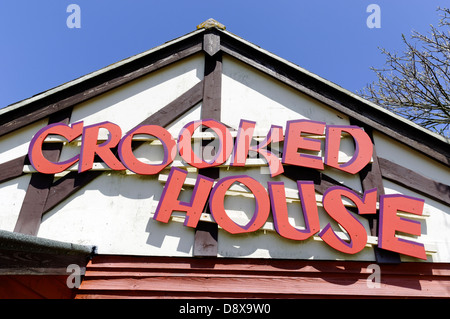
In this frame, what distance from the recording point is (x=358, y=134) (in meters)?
4.81

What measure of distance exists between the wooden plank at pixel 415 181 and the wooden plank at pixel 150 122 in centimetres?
316

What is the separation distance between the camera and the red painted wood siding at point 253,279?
13.1 ft

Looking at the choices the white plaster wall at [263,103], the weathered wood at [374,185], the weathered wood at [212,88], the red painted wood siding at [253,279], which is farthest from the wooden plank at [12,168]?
the weathered wood at [374,185]

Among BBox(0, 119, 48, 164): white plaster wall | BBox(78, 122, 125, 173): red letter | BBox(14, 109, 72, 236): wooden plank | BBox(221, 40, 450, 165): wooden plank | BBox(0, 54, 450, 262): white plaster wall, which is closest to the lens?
BBox(0, 54, 450, 262): white plaster wall

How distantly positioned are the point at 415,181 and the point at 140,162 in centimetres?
409

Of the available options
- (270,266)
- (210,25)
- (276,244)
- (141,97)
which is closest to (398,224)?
(276,244)

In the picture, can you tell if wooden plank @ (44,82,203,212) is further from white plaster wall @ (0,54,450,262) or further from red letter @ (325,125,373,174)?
red letter @ (325,125,373,174)

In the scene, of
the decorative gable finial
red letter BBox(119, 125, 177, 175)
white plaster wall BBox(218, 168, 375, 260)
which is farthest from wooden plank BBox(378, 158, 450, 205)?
the decorative gable finial

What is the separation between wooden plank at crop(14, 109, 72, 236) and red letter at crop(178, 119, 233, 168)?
199 centimetres

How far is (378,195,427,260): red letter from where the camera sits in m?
4.06

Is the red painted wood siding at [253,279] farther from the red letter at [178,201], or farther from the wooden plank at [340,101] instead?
the wooden plank at [340,101]

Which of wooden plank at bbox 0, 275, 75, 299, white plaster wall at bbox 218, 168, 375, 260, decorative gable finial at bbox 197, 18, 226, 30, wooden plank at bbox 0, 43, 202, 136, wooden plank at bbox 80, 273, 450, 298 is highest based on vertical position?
decorative gable finial at bbox 197, 18, 226, 30

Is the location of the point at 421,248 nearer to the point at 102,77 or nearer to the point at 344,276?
the point at 344,276

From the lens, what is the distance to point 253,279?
4055 mm
